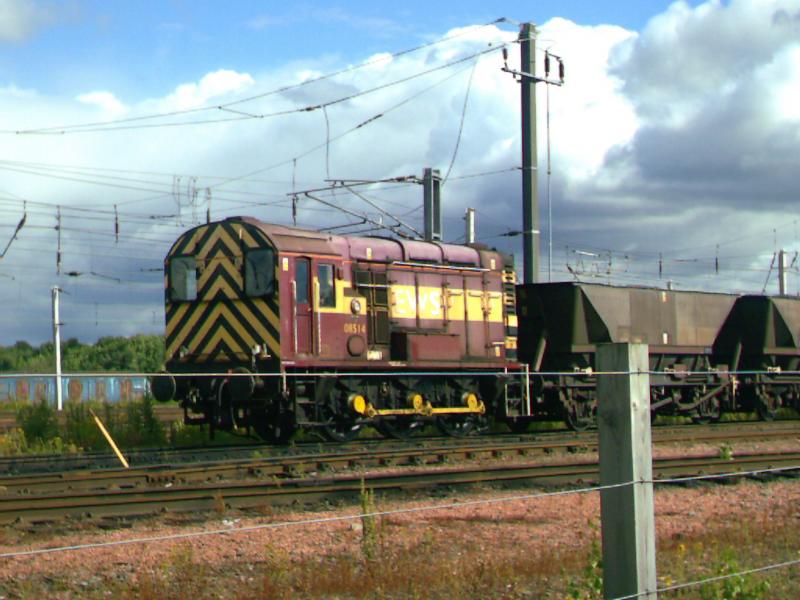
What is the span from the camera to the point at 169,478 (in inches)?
527

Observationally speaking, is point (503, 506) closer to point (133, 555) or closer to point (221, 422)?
point (133, 555)

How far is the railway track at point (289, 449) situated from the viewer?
16234mm

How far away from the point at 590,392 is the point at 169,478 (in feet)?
40.2

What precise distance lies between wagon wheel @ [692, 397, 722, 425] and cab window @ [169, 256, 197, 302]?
12.6 meters

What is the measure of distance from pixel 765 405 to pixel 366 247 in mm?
12688

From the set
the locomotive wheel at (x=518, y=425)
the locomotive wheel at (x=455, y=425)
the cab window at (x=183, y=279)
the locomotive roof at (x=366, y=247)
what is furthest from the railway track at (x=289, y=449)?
the locomotive roof at (x=366, y=247)

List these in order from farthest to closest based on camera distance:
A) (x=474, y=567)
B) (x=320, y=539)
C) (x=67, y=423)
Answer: (x=67, y=423) → (x=320, y=539) → (x=474, y=567)

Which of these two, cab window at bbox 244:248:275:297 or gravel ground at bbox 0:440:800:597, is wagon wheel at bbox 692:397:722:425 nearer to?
cab window at bbox 244:248:275:297

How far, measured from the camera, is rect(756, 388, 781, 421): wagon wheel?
26906mm

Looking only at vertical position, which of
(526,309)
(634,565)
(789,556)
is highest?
(526,309)

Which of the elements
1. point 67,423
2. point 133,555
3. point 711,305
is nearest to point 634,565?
point 133,555

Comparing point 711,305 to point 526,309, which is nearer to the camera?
point 526,309

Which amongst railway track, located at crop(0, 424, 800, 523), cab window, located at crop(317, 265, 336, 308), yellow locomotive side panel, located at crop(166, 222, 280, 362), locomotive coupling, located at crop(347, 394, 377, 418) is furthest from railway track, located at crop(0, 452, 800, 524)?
cab window, located at crop(317, 265, 336, 308)

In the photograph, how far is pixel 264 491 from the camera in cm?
1162
